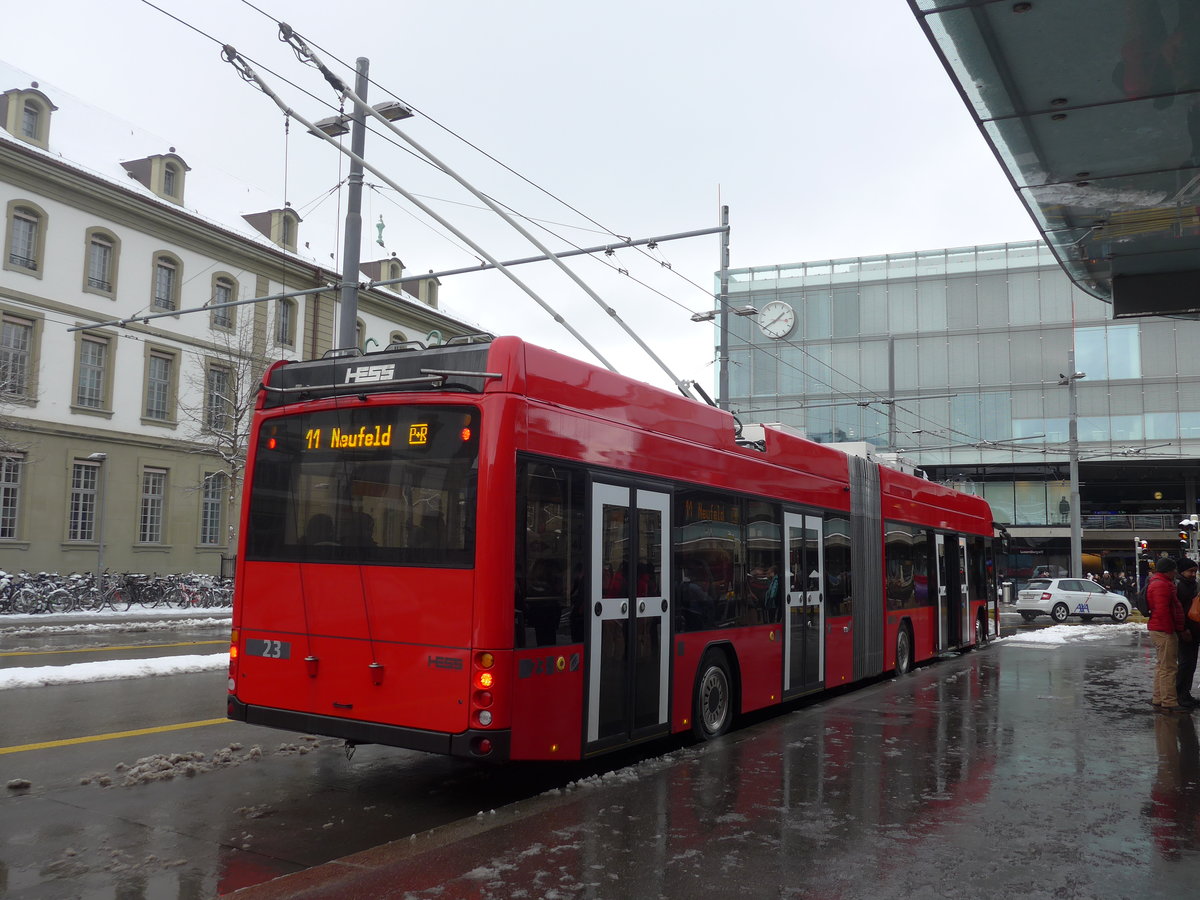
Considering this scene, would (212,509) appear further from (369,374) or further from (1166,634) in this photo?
(1166,634)

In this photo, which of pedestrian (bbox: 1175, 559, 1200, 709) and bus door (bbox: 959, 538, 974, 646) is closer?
pedestrian (bbox: 1175, 559, 1200, 709)

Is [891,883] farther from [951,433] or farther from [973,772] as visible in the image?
[951,433]

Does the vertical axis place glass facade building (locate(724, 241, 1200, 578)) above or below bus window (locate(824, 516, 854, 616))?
above

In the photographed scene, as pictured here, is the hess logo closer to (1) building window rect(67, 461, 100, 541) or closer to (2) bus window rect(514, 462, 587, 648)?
(2) bus window rect(514, 462, 587, 648)

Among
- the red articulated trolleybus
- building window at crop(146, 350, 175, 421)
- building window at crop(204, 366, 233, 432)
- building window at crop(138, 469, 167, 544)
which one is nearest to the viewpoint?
the red articulated trolleybus

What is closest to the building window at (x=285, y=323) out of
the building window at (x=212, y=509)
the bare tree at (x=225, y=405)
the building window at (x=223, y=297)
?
the building window at (x=223, y=297)

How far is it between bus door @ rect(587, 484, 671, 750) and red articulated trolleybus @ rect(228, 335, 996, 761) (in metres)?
0.02

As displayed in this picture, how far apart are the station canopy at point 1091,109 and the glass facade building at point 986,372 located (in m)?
37.0

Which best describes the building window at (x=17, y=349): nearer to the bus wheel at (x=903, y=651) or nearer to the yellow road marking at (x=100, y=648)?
the yellow road marking at (x=100, y=648)

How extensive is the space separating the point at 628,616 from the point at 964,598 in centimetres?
1286

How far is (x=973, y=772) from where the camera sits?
7.66m

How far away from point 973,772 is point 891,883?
296 centimetres

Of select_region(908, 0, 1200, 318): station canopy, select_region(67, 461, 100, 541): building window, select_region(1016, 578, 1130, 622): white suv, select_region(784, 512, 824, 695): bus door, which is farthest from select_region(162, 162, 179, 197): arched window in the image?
select_region(908, 0, 1200, 318): station canopy

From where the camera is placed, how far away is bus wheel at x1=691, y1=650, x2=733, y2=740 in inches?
350
